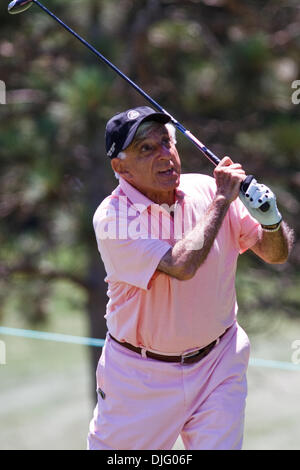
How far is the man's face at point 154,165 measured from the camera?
10.5 ft

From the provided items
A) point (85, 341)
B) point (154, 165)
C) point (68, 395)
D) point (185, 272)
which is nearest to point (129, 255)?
point (185, 272)

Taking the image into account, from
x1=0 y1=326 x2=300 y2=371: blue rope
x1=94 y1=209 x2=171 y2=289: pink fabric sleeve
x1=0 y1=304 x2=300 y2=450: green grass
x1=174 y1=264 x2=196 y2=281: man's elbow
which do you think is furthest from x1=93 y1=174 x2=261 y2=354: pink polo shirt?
x1=0 y1=304 x2=300 y2=450: green grass

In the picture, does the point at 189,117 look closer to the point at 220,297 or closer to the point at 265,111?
the point at 265,111

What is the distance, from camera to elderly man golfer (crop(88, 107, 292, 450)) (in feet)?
10.3

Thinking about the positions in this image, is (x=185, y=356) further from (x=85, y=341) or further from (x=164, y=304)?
(x=85, y=341)

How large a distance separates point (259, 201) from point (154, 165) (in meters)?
0.45

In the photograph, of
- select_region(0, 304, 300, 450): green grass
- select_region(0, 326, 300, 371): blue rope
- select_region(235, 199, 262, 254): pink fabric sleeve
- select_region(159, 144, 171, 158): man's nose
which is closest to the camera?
select_region(159, 144, 171, 158): man's nose

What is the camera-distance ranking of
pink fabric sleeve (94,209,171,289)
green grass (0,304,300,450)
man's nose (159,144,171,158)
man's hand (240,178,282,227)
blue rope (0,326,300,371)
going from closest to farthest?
man's hand (240,178,282,227), pink fabric sleeve (94,209,171,289), man's nose (159,144,171,158), blue rope (0,326,300,371), green grass (0,304,300,450)

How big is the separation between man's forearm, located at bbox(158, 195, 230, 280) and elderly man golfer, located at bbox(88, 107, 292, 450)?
0.03 meters

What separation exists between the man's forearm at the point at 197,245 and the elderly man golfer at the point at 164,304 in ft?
0.09

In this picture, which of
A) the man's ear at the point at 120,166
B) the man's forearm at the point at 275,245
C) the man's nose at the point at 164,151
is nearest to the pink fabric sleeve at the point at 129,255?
the man's ear at the point at 120,166

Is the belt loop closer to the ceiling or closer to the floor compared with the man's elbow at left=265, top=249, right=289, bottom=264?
closer to the floor

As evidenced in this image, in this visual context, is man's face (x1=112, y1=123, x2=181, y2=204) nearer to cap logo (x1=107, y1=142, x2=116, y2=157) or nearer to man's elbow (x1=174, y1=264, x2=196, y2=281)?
cap logo (x1=107, y1=142, x2=116, y2=157)

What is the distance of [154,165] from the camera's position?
3217 millimetres
